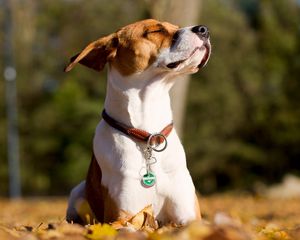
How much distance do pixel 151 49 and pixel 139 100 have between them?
1.11 ft

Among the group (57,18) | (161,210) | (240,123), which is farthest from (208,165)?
(161,210)

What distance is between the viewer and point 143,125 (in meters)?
4.34

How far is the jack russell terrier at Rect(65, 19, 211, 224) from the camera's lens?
4184 millimetres

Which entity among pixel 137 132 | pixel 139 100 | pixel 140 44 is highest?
pixel 140 44

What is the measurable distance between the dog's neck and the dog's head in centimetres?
6

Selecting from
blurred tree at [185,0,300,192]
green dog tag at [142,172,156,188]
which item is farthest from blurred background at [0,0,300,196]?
green dog tag at [142,172,156,188]

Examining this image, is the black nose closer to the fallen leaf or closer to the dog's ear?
the dog's ear

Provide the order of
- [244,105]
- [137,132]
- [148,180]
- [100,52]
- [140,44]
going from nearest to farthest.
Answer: [148,180] < [137,132] < [140,44] < [100,52] < [244,105]

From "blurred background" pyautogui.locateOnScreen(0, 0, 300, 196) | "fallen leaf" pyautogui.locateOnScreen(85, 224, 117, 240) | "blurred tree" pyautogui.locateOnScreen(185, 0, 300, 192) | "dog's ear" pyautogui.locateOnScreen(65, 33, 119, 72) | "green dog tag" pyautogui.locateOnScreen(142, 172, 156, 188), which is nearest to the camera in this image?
"fallen leaf" pyautogui.locateOnScreen(85, 224, 117, 240)

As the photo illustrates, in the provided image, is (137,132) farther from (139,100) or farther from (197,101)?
(197,101)

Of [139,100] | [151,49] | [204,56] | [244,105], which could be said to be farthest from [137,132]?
[244,105]

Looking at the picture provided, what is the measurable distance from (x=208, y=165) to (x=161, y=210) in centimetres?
2560

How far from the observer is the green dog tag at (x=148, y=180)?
164 inches

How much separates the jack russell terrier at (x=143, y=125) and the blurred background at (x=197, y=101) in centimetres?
2282
